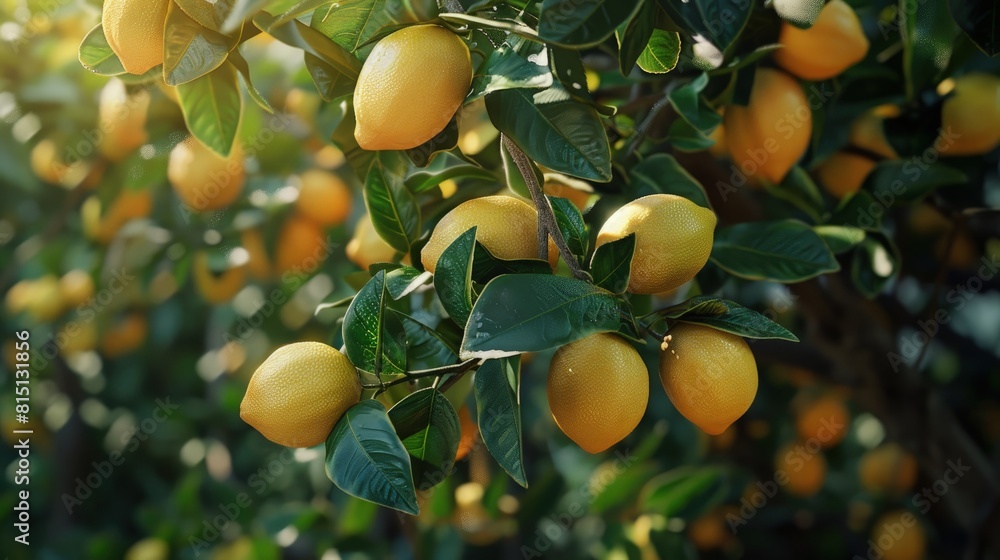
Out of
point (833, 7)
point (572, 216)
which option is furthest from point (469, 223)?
point (833, 7)

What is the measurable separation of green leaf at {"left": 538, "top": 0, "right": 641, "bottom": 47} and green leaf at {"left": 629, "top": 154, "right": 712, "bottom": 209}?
0.94ft

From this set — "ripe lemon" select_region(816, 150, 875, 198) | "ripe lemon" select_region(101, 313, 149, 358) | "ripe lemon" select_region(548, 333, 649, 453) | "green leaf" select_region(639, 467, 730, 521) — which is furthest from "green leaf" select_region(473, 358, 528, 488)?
"ripe lemon" select_region(101, 313, 149, 358)

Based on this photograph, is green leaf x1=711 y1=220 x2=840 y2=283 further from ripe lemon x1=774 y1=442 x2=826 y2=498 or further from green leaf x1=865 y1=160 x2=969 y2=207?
ripe lemon x1=774 y1=442 x2=826 y2=498

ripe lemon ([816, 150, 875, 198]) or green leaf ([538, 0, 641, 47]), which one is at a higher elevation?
green leaf ([538, 0, 641, 47])

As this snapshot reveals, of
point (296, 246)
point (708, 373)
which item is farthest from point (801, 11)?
point (296, 246)

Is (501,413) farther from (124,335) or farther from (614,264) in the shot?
(124,335)

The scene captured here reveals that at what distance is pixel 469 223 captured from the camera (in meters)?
0.56

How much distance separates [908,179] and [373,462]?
2.04ft

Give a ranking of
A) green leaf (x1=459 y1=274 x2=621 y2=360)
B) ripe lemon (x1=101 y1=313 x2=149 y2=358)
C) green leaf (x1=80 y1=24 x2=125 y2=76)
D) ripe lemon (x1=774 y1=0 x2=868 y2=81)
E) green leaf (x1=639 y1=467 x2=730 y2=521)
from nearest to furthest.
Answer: green leaf (x1=459 y1=274 x2=621 y2=360) → green leaf (x1=80 y1=24 x2=125 y2=76) → ripe lemon (x1=774 y1=0 x2=868 y2=81) → green leaf (x1=639 y1=467 x2=730 y2=521) → ripe lemon (x1=101 y1=313 x2=149 y2=358)

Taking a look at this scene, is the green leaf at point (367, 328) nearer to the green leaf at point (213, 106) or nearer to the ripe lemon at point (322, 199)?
the green leaf at point (213, 106)

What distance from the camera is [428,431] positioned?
55 cm

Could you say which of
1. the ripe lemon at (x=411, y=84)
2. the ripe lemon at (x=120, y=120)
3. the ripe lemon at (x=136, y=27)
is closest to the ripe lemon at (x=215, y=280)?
the ripe lemon at (x=120, y=120)

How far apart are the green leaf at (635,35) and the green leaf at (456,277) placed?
0.13 metres

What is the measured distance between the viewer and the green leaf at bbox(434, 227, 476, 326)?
19.6 inches
